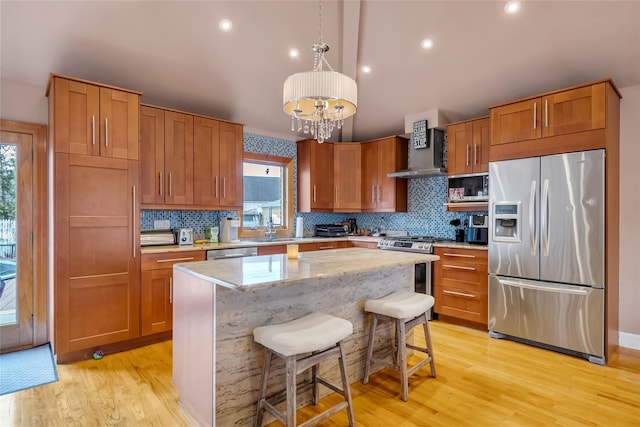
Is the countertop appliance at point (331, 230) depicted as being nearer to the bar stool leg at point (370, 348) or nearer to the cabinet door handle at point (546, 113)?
the bar stool leg at point (370, 348)

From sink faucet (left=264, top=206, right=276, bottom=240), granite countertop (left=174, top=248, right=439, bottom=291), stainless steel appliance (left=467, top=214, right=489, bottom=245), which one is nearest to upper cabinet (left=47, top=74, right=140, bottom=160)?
granite countertop (left=174, top=248, right=439, bottom=291)

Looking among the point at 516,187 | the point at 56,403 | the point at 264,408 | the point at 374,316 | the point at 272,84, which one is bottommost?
the point at 56,403

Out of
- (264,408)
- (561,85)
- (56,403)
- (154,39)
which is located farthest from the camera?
(561,85)

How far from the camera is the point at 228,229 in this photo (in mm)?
4297

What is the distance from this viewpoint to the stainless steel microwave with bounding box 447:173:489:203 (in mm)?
3992

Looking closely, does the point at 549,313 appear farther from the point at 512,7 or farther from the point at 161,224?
the point at 161,224

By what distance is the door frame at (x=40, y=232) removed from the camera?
Answer: 329 centimetres

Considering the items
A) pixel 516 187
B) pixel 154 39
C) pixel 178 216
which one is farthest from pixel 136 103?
pixel 516 187

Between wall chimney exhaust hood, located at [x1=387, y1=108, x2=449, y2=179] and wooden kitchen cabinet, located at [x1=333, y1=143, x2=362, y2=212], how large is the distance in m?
0.76

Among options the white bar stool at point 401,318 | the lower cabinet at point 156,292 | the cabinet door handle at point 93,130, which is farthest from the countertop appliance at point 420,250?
the cabinet door handle at point 93,130

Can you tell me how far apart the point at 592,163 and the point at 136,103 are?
163 inches

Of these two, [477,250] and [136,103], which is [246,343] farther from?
[477,250]

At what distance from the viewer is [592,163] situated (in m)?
3.01

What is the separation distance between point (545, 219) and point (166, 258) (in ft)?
12.0
